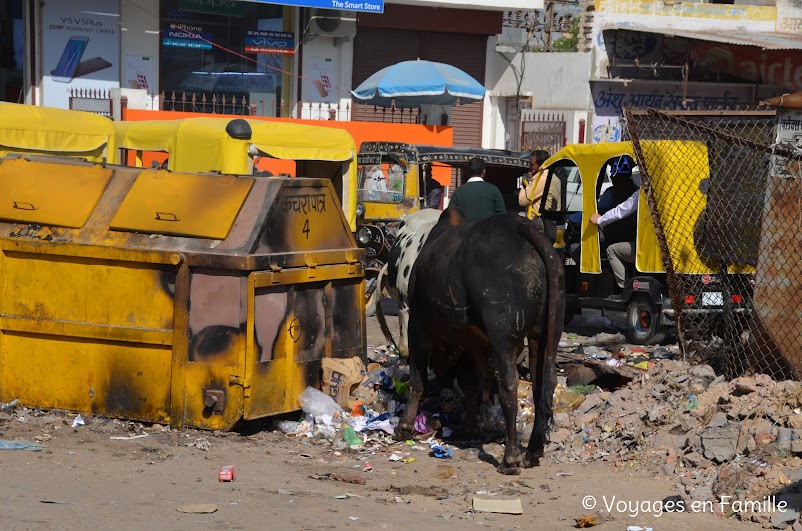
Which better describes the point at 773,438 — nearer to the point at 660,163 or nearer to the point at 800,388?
the point at 800,388

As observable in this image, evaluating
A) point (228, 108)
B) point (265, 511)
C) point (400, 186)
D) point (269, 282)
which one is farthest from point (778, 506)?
point (228, 108)

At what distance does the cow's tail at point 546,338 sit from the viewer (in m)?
6.87

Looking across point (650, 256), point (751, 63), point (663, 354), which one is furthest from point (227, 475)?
point (751, 63)

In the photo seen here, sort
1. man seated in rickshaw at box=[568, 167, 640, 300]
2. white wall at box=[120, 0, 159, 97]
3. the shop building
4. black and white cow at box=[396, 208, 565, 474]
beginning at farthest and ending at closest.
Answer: white wall at box=[120, 0, 159, 97] < the shop building < man seated in rickshaw at box=[568, 167, 640, 300] < black and white cow at box=[396, 208, 565, 474]

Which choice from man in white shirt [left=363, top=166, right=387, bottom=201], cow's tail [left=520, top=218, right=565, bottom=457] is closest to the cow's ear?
cow's tail [left=520, top=218, right=565, bottom=457]

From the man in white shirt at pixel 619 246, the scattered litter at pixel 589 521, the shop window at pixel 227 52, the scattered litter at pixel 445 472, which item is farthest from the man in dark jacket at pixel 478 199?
the shop window at pixel 227 52

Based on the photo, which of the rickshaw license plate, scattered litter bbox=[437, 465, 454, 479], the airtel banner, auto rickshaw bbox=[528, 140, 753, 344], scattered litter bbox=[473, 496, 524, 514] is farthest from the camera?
the airtel banner

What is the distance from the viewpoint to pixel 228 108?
23.7 m

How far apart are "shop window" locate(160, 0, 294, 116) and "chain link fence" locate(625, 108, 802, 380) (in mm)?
14309

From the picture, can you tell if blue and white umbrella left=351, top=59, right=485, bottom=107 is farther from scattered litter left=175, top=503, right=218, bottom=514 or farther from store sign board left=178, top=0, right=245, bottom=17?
scattered litter left=175, top=503, right=218, bottom=514

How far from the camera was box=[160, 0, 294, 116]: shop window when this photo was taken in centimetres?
2345

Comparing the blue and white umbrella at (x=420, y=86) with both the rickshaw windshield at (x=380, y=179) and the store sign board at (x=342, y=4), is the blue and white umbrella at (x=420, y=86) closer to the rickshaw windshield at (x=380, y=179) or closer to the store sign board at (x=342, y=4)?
the store sign board at (x=342, y=4)

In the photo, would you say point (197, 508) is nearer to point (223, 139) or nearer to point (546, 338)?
point (546, 338)

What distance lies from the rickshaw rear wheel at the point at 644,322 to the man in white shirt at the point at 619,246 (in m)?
0.28
